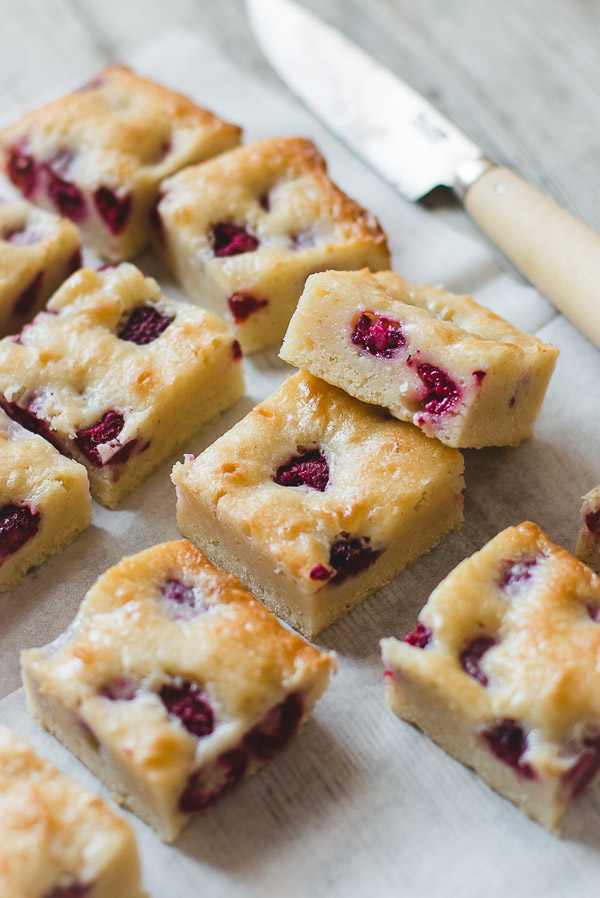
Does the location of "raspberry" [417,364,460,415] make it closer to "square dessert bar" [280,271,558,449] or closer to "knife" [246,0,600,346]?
"square dessert bar" [280,271,558,449]

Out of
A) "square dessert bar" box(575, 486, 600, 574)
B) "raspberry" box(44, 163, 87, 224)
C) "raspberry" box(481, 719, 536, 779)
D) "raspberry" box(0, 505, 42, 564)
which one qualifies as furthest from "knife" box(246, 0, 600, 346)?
"raspberry" box(0, 505, 42, 564)

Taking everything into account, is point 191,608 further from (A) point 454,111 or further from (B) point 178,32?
(B) point 178,32

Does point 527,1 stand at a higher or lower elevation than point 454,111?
higher

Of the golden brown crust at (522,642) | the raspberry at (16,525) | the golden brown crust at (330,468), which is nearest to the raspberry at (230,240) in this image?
the golden brown crust at (330,468)

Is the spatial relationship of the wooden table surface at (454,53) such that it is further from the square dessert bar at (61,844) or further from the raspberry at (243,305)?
the square dessert bar at (61,844)

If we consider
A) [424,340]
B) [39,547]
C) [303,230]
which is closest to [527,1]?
[303,230]

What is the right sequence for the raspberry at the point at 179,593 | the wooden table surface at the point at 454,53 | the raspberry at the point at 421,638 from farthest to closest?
the wooden table surface at the point at 454,53 < the raspberry at the point at 179,593 < the raspberry at the point at 421,638
